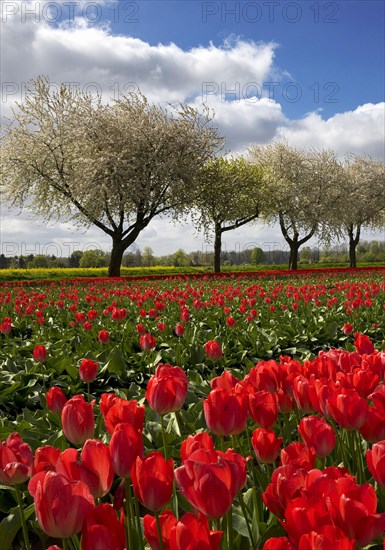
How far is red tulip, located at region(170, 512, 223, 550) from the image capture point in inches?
38.0

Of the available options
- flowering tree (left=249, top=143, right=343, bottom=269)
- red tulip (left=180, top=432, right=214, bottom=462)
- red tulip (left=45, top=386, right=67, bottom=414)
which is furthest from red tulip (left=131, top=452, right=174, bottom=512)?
flowering tree (left=249, top=143, right=343, bottom=269)

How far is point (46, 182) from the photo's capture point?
29.8 metres

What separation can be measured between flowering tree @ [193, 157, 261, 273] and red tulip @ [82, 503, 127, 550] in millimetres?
31177

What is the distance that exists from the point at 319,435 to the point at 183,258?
72793 mm

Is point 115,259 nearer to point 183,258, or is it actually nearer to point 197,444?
point 197,444

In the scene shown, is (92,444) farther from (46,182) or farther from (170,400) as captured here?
(46,182)

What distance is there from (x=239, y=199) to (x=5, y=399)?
31.5 m

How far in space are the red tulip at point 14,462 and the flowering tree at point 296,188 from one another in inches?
1526

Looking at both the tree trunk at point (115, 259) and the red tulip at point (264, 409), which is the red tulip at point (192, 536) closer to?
the red tulip at point (264, 409)

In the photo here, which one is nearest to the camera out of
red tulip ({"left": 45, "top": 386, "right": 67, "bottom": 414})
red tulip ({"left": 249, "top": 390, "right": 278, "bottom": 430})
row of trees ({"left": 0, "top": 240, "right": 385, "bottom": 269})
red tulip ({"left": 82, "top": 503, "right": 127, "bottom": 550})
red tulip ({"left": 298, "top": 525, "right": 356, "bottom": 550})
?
red tulip ({"left": 298, "top": 525, "right": 356, "bottom": 550})

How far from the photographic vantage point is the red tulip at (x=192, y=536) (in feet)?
3.17

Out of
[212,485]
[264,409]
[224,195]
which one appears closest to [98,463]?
[212,485]

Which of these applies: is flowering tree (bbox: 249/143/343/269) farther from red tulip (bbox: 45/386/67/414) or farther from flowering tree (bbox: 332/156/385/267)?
red tulip (bbox: 45/386/67/414)

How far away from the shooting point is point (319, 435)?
1.59 meters
